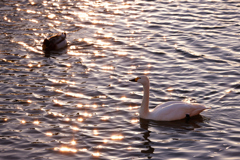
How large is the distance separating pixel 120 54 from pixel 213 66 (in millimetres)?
3924

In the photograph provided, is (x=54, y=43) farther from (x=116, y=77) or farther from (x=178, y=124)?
(x=178, y=124)

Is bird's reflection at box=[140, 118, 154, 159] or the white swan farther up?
the white swan

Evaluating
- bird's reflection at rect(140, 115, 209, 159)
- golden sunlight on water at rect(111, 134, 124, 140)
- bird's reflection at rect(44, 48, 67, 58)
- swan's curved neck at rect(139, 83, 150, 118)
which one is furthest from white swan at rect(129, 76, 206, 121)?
bird's reflection at rect(44, 48, 67, 58)

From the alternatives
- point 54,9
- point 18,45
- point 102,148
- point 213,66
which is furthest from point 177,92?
point 54,9

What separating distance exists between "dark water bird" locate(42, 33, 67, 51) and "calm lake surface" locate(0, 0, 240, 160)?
0.30 meters

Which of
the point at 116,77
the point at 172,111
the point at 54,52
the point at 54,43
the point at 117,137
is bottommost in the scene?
the point at 117,137

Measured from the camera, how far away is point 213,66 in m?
17.4

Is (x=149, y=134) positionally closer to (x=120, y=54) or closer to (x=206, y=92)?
(x=206, y=92)

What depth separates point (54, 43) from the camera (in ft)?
63.9

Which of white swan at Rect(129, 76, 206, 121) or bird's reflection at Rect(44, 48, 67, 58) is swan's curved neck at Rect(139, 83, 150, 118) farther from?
bird's reflection at Rect(44, 48, 67, 58)

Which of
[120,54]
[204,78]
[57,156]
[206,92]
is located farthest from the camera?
[120,54]

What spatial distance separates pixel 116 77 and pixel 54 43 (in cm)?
398

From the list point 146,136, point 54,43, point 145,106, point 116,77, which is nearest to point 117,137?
point 146,136

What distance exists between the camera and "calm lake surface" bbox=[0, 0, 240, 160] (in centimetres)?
1231
